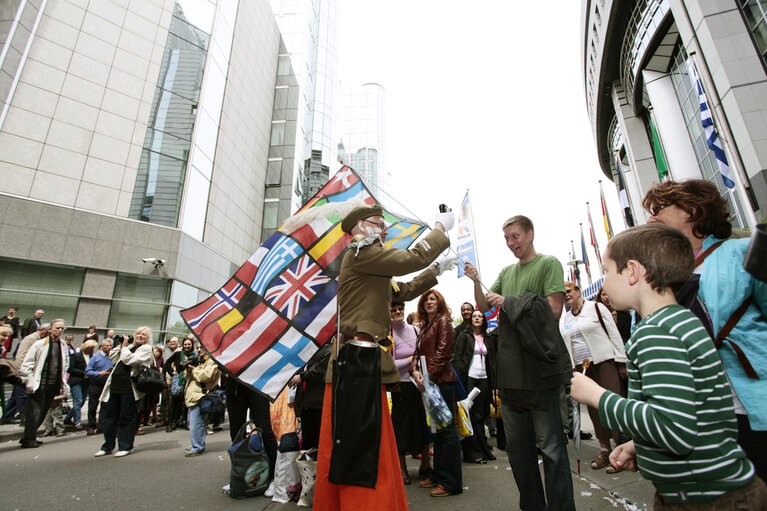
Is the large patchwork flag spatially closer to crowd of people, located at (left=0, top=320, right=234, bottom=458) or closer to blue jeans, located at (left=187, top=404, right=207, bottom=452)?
crowd of people, located at (left=0, top=320, right=234, bottom=458)

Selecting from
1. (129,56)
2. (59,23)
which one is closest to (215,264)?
(129,56)

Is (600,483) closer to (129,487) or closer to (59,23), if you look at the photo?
(129,487)

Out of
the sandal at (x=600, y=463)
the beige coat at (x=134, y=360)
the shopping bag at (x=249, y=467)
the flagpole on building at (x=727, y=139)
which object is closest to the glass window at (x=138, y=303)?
the beige coat at (x=134, y=360)

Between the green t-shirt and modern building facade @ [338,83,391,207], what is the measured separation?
273 ft

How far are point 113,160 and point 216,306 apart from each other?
586 inches

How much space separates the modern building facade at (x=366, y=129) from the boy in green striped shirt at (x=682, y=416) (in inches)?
3345

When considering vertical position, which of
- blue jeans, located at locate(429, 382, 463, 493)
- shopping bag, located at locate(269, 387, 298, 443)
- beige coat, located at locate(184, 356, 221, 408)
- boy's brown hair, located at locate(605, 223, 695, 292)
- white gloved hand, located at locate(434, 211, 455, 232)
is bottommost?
blue jeans, located at locate(429, 382, 463, 493)

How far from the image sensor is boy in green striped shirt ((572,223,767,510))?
3.73 ft

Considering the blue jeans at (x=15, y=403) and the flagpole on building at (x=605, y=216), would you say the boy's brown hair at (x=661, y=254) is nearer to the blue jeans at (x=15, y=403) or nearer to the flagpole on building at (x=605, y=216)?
the blue jeans at (x=15, y=403)

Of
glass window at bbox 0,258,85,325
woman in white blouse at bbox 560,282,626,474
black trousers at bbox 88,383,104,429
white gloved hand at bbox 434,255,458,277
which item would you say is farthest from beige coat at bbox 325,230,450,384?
glass window at bbox 0,258,85,325

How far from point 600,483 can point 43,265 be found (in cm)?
1703

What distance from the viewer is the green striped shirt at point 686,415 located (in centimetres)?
113

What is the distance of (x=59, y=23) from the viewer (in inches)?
587

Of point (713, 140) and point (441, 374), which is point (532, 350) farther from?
point (713, 140)
